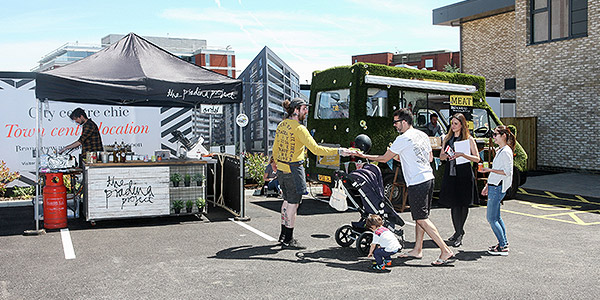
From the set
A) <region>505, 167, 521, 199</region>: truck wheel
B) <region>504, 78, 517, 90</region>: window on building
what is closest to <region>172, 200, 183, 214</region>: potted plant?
<region>505, 167, 521, 199</region>: truck wheel

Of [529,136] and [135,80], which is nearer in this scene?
[135,80]

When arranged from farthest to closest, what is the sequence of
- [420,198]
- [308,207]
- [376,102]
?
[308,207] < [376,102] < [420,198]

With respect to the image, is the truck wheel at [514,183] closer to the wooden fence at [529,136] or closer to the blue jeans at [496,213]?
the blue jeans at [496,213]

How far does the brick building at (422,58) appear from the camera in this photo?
6606 centimetres

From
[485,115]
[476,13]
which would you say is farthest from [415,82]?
[476,13]

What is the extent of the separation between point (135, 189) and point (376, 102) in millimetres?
4614

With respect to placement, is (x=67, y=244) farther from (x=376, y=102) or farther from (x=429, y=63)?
(x=429, y=63)

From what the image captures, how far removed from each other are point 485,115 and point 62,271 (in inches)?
359

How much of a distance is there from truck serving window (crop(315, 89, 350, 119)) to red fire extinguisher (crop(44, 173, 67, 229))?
511 centimetres

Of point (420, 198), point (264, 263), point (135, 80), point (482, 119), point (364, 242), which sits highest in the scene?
point (135, 80)

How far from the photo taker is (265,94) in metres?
12.9

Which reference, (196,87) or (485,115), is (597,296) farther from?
(485,115)

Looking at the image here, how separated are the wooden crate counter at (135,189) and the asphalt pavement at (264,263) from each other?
0.26 m

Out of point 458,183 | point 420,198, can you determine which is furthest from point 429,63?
point 420,198
